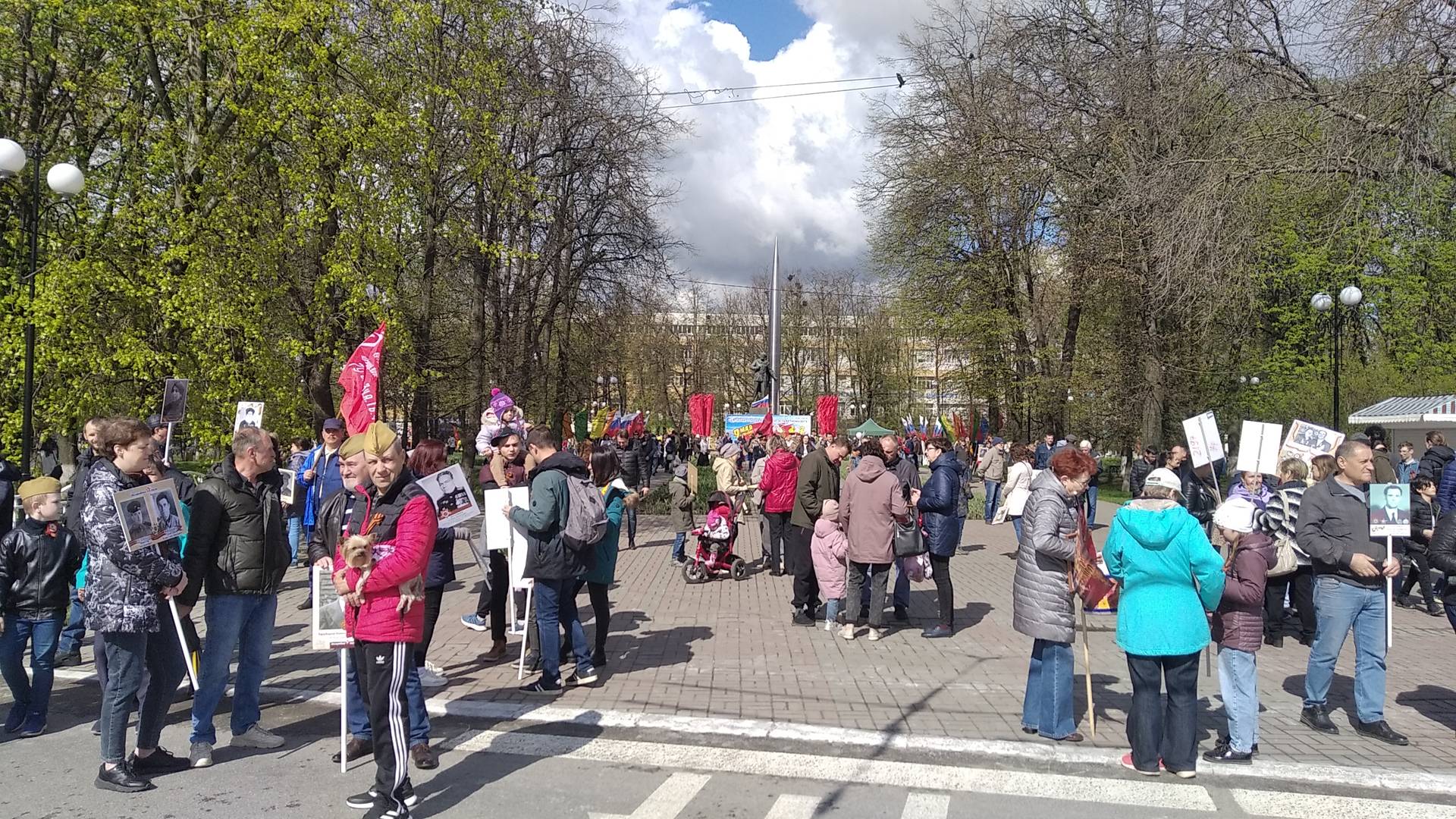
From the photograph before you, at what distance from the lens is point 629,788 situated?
506cm

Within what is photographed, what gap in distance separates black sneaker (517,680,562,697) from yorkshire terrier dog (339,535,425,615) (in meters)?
2.48

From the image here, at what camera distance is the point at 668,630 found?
29.4 feet

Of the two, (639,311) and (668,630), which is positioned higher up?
(639,311)

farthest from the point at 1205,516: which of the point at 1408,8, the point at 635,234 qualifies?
the point at 635,234

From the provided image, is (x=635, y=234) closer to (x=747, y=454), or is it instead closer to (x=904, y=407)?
(x=747, y=454)

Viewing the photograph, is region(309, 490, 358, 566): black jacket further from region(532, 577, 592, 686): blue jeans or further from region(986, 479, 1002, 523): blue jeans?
region(986, 479, 1002, 523): blue jeans

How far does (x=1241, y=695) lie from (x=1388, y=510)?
189 cm

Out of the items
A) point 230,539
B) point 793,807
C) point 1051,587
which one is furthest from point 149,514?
point 1051,587

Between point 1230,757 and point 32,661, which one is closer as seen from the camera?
point 1230,757

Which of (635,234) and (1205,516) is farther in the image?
(635,234)

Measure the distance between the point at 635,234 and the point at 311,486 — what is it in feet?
54.0

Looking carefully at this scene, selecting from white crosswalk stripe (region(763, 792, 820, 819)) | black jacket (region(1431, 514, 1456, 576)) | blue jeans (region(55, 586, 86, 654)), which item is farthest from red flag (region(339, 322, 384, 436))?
black jacket (region(1431, 514, 1456, 576))

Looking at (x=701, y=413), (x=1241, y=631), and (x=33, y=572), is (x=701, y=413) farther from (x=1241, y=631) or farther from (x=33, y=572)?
(x=1241, y=631)

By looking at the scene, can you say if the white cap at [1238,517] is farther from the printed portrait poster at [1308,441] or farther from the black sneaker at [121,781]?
the black sneaker at [121,781]
